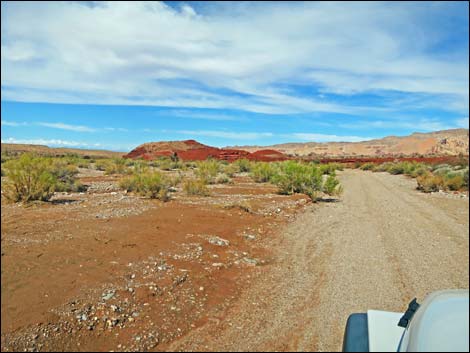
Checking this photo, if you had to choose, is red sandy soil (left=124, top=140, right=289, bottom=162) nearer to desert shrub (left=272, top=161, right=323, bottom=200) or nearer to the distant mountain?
desert shrub (left=272, top=161, right=323, bottom=200)

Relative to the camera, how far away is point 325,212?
527 inches

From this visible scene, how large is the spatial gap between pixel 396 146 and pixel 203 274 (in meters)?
132

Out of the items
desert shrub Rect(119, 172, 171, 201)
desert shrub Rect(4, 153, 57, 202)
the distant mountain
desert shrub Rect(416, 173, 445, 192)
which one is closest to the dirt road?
desert shrub Rect(119, 172, 171, 201)

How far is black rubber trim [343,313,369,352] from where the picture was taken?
7.23ft

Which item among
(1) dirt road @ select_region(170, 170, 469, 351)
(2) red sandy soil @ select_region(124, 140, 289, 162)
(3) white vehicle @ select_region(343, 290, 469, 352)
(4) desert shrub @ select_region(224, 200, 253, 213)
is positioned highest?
(2) red sandy soil @ select_region(124, 140, 289, 162)

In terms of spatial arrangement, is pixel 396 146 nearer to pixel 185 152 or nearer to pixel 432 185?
pixel 185 152

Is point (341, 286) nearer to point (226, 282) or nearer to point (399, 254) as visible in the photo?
point (226, 282)

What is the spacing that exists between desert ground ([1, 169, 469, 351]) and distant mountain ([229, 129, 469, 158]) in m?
85.4

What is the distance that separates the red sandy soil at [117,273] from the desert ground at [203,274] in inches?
0.8

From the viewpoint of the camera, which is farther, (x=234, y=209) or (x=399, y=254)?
(x=234, y=209)

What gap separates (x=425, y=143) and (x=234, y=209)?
112077 millimetres

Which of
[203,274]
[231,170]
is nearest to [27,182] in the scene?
[203,274]

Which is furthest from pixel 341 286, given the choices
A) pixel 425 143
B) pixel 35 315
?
pixel 425 143

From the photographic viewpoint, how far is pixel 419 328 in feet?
6.46
